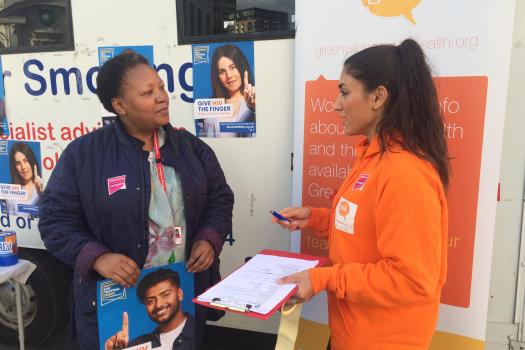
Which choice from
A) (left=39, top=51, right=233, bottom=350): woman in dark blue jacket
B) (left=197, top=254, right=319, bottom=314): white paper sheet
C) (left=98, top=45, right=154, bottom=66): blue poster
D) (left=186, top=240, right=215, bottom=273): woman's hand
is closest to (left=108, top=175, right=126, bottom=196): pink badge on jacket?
(left=39, top=51, right=233, bottom=350): woman in dark blue jacket

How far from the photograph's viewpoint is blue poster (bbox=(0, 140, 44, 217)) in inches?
101

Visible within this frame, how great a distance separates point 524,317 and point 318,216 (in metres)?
1.12

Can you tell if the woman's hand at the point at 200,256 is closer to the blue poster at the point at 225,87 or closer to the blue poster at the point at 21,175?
the blue poster at the point at 225,87

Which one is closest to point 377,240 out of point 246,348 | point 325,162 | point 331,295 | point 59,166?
point 331,295

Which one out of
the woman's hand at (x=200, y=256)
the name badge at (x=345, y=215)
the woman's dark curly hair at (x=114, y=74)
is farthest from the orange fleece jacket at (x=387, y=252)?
the woman's dark curly hair at (x=114, y=74)

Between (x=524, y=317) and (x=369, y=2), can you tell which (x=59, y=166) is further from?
(x=524, y=317)

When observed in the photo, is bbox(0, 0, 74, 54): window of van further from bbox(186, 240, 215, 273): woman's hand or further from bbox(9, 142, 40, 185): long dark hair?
bbox(186, 240, 215, 273): woman's hand

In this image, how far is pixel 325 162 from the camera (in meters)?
2.05

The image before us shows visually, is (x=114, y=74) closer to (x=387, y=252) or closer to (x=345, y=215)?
(x=345, y=215)

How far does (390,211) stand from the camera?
1.07 meters

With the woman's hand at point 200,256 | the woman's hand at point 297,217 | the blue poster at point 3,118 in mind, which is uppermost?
the blue poster at point 3,118

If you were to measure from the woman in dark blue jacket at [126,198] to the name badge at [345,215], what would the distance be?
1.99 feet

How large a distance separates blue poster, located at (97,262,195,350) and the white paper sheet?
0.35 m

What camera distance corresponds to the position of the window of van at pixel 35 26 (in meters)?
2.41
